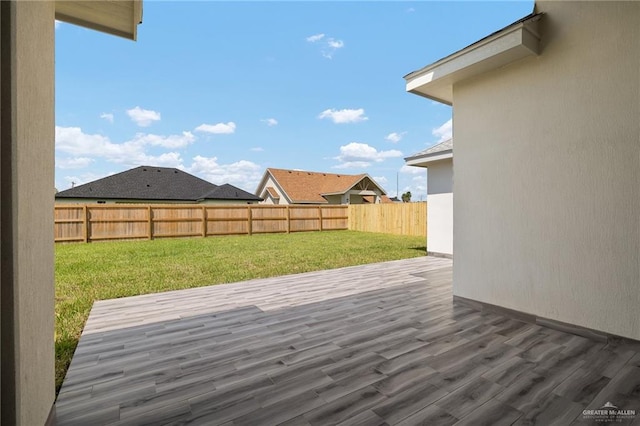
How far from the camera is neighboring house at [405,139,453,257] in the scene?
739 cm

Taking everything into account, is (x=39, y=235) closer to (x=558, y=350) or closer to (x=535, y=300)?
(x=558, y=350)

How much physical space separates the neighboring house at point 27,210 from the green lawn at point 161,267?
1.06 metres

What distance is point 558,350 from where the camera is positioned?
2.42 metres

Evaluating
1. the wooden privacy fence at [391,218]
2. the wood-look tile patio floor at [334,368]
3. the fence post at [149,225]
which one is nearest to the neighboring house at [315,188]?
the wooden privacy fence at [391,218]

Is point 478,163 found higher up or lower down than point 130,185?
lower down

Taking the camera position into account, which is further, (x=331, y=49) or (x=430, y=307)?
(x=331, y=49)

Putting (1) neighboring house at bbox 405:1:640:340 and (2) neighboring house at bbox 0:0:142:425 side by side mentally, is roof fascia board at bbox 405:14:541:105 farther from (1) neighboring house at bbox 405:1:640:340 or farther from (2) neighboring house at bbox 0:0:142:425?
(2) neighboring house at bbox 0:0:142:425

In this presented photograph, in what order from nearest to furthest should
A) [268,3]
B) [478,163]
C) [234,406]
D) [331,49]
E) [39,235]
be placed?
[39,235]
[234,406]
[478,163]
[268,3]
[331,49]

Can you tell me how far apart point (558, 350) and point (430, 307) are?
1.30 meters

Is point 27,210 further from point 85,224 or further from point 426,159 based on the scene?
point 85,224

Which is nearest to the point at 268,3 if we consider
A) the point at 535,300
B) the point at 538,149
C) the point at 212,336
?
the point at 538,149

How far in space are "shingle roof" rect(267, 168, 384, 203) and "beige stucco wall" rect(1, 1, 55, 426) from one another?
20.5 meters

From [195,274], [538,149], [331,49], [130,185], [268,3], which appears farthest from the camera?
[130,185]

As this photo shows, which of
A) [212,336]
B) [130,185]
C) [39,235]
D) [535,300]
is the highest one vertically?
[130,185]
